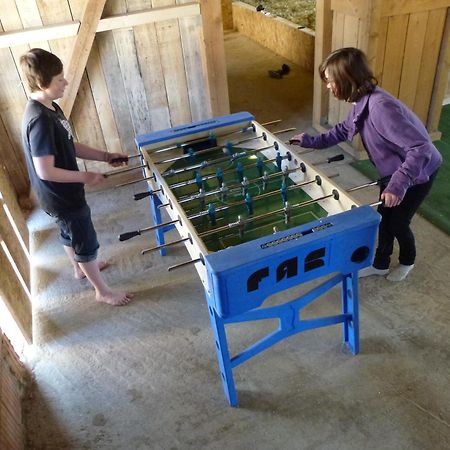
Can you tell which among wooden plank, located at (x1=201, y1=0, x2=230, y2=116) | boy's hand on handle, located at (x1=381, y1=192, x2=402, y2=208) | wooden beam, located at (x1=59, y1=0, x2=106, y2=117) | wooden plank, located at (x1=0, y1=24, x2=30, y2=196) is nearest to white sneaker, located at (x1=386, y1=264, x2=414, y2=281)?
boy's hand on handle, located at (x1=381, y1=192, x2=402, y2=208)

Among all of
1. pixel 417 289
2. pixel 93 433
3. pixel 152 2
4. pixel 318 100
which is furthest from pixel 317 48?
pixel 93 433

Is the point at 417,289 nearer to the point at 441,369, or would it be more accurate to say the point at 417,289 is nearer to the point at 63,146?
the point at 441,369

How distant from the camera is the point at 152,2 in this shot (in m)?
3.41

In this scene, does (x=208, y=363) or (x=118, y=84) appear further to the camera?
(x=118, y=84)

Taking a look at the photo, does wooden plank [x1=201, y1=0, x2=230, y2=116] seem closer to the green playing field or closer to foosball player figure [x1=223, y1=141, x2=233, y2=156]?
foosball player figure [x1=223, y1=141, x2=233, y2=156]

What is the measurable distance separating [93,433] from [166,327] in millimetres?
679

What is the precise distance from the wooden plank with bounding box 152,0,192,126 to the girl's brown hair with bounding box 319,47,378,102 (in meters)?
1.86

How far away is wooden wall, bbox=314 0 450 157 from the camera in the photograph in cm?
340

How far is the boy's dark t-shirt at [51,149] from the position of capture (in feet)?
6.51

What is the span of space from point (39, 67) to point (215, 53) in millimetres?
1996

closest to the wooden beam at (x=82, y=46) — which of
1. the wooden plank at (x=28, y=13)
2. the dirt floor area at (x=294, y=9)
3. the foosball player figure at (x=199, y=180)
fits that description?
the wooden plank at (x=28, y=13)

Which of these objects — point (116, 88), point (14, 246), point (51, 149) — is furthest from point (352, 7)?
point (14, 246)

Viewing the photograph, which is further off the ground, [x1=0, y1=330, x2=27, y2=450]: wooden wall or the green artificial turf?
[x1=0, y1=330, x2=27, y2=450]: wooden wall

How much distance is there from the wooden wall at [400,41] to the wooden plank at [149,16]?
Result: 1215 millimetres
